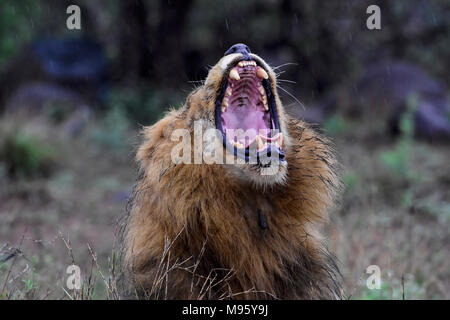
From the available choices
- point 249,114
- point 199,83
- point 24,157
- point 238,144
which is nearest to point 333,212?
point 249,114

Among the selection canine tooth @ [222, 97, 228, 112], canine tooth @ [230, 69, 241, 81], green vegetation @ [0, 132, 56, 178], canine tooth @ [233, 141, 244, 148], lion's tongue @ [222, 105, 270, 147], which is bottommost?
green vegetation @ [0, 132, 56, 178]

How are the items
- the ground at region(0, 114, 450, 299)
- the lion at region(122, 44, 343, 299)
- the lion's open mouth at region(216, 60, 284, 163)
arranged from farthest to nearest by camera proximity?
1. the ground at region(0, 114, 450, 299)
2. the lion's open mouth at region(216, 60, 284, 163)
3. the lion at region(122, 44, 343, 299)

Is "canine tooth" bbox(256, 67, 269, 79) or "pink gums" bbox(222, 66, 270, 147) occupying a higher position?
"canine tooth" bbox(256, 67, 269, 79)

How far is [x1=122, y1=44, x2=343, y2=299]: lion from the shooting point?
280 cm

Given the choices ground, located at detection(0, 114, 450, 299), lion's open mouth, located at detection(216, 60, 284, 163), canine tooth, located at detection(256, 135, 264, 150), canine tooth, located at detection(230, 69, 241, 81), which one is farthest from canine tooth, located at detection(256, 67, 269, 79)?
ground, located at detection(0, 114, 450, 299)

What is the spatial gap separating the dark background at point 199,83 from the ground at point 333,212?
3 cm

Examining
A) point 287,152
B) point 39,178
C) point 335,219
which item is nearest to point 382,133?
point 335,219

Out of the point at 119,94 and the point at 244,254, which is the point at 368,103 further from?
the point at 244,254

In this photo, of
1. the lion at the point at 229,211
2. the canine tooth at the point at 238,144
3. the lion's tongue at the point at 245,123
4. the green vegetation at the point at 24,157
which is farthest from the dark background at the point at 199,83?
the lion's tongue at the point at 245,123

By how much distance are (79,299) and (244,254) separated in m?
0.88

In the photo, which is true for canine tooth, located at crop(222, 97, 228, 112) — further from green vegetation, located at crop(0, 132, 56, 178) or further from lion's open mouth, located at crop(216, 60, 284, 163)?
green vegetation, located at crop(0, 132, 56, 178)

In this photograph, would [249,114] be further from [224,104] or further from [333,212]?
[333,212]

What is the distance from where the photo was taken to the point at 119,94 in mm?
14484

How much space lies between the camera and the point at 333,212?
544cm
